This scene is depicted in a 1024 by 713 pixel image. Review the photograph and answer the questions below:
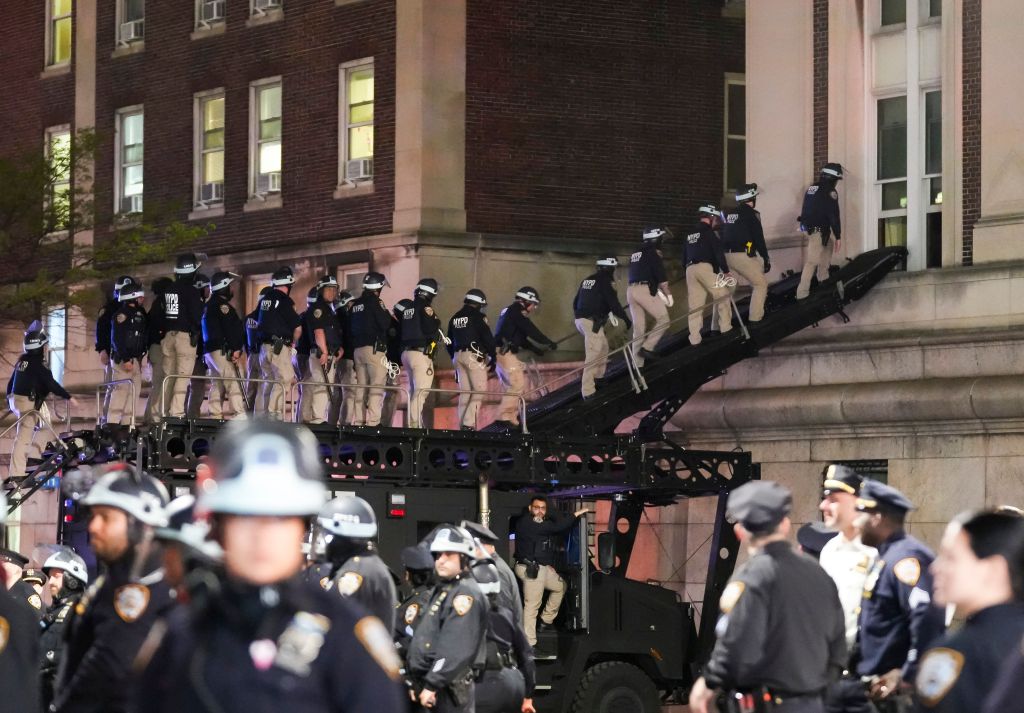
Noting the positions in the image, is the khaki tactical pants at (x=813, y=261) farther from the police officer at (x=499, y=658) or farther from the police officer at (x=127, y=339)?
the police officer at (x=499, y=658)

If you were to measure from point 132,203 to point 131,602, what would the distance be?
3138cm

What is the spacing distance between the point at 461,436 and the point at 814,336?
328 inches

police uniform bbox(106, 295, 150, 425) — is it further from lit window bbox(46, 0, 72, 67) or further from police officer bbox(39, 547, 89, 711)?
lit window bbox(46, 0, 72, 67)

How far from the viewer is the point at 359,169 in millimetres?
34844

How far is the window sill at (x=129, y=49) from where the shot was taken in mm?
39094

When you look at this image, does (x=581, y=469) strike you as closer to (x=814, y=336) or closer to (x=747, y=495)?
(x=814, y=336)

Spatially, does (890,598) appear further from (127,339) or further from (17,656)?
(127,339)

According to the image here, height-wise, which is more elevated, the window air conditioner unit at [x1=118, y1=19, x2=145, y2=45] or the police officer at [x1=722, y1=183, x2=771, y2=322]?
the window air conditioner unit at [x1=118, y1=19, x2=145, y2=45]

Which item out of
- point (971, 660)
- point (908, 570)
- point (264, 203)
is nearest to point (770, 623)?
point (908, 570)

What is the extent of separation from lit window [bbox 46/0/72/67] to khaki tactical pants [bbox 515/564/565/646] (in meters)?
24.4

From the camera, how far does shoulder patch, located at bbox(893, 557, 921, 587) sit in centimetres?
1076

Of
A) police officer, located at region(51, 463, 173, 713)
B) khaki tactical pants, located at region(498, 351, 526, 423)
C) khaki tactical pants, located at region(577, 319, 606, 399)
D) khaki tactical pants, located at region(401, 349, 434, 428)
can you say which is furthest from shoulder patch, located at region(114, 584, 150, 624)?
khaki tactical pants, located at region(498, 351, 526, 423)

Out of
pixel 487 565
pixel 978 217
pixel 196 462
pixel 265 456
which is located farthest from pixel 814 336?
pixel 265 456

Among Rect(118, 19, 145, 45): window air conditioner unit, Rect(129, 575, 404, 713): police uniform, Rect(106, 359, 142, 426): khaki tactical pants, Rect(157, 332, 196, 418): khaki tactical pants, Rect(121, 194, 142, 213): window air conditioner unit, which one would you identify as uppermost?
Rect(118, 19, 145, 45): window air conditioner unit
